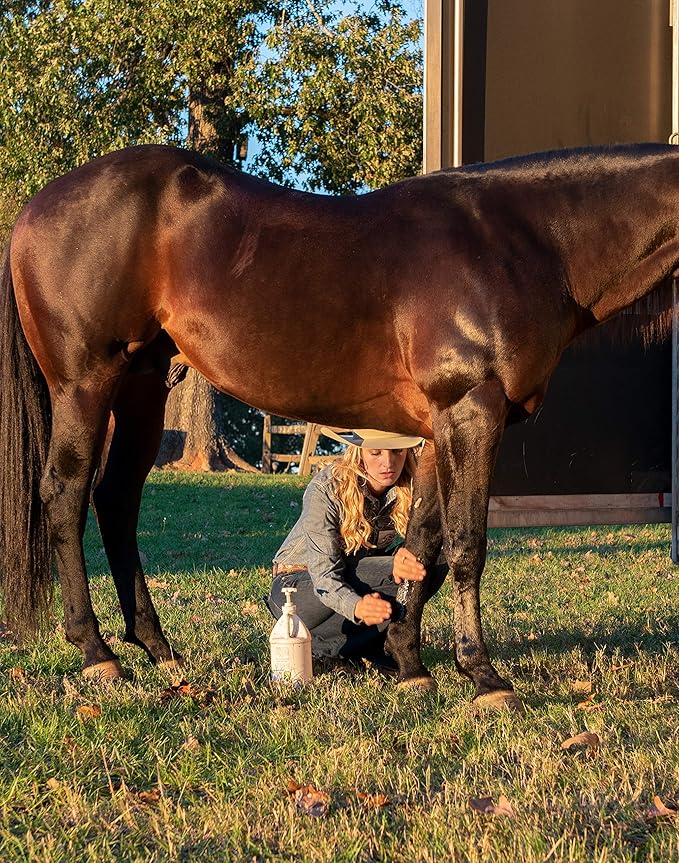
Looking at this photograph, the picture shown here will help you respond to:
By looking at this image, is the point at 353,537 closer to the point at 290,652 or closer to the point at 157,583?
the point at 290,652

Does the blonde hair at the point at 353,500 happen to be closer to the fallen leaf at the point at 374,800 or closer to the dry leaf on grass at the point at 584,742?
the dry leaf on grass at the point at 584,742

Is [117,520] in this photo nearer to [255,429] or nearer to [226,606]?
[226,606]

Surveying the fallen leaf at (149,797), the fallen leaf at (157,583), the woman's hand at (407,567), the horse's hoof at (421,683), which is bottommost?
the fallen leaf at (149,797)

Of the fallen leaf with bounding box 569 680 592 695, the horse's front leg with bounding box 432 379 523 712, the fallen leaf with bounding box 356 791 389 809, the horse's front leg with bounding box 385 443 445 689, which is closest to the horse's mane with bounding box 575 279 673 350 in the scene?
the horse's front leg with bounding box 385 443 445 689

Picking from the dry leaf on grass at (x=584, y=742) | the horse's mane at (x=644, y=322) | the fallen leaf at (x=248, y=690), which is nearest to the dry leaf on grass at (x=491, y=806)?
the dry leaf on grass at (x=584, y=742)

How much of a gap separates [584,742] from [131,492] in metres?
2.30

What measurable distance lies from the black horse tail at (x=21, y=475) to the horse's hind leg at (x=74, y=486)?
0.26 ft

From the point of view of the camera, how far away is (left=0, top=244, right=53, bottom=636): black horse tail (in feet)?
14.1

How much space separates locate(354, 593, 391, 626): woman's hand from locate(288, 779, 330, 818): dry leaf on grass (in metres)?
1.32

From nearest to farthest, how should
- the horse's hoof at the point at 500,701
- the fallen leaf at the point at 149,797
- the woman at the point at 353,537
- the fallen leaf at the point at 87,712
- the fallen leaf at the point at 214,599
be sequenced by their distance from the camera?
1. the fallen leaf at the point at 149,797
2. the fallen leaf at the point at 87,712
3. the horse's hoof at the point at 500,701
4. the woman at the point at 353,537
5. the fallen leaf at the point at 214,599

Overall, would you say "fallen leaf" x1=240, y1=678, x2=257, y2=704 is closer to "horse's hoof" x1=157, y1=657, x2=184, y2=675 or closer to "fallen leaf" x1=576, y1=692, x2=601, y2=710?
"horse's hoof" x1=157, y1=657, x2=184, y2=675

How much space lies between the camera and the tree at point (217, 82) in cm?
1631

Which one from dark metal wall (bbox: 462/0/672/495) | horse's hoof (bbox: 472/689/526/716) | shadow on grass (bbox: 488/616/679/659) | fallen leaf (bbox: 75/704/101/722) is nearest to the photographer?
fallen leaf (bbox: 75/704/101/722)

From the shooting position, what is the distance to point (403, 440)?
451 cm
